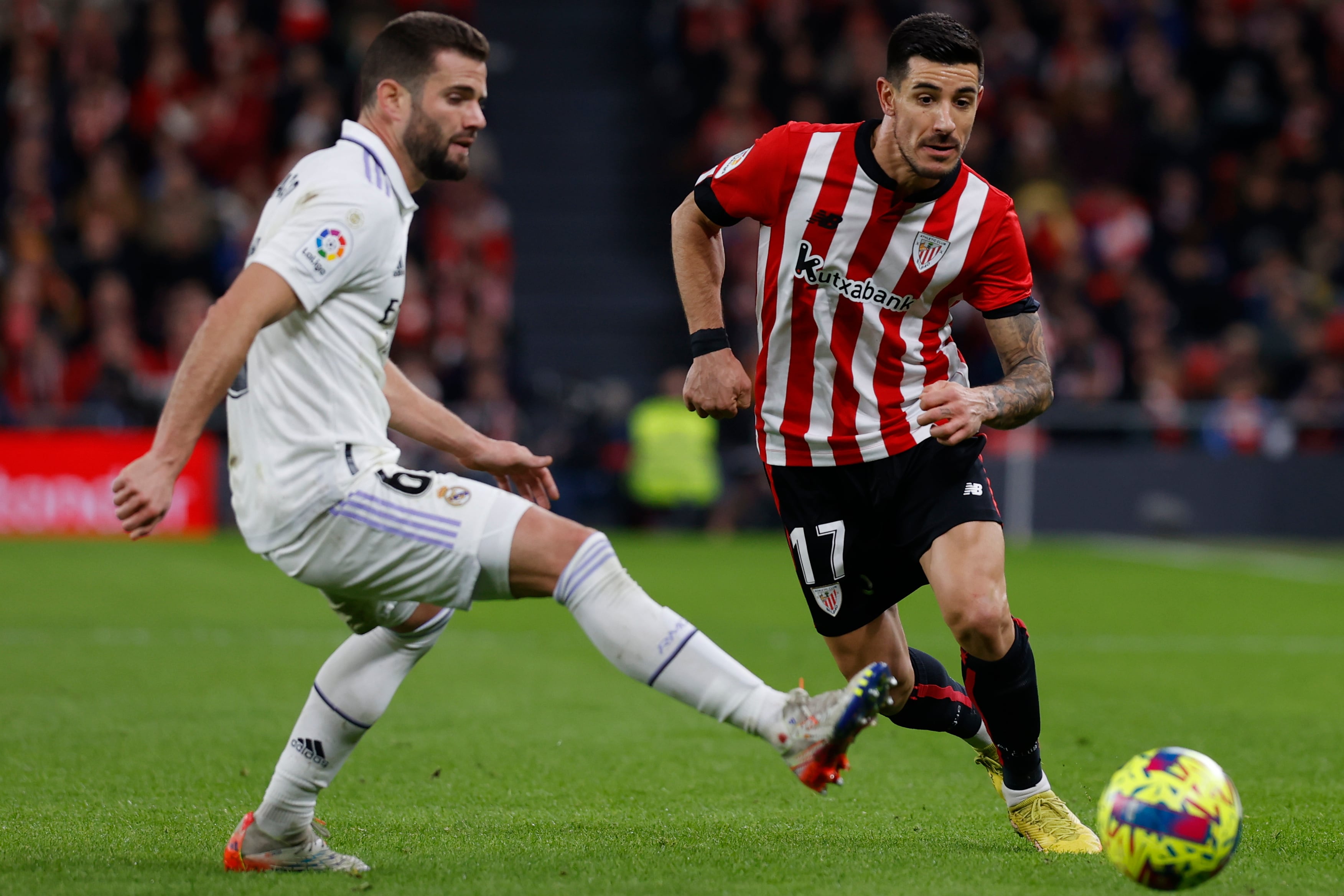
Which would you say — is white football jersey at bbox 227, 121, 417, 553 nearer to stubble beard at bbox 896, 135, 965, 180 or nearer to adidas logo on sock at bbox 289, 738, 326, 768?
adidas logo on sock at bbox 289, 738, 326, 768

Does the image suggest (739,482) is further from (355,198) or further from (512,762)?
(355,198)

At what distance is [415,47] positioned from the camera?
13.1ft

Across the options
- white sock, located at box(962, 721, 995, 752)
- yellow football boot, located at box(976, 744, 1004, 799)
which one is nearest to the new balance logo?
white sock, located at box(962, 721, 995, 752)

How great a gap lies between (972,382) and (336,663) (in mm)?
12823

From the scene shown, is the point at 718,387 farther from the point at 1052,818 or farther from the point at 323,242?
the point at 1052,818

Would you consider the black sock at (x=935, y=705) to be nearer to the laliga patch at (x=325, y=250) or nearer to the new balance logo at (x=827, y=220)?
the new balance logo at (x=827, y=220)

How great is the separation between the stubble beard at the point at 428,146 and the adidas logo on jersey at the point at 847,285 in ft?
3.82

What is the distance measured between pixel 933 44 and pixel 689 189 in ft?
50.1

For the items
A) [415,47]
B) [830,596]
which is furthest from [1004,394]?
[415,47]

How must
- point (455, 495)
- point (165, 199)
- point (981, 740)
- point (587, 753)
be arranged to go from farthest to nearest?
1. point (165, 199)
2. point (587, 753)
3. point (981, 740)
4. point (455, 495)

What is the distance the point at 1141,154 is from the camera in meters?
19.6

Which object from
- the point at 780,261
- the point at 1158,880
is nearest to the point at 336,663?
the point at 780,261

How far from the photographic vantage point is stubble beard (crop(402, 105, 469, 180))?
13.2 ft

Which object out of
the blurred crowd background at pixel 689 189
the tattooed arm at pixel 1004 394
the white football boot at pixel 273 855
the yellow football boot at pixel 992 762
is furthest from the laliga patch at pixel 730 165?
the blurred crowd background at pixel 689 189
